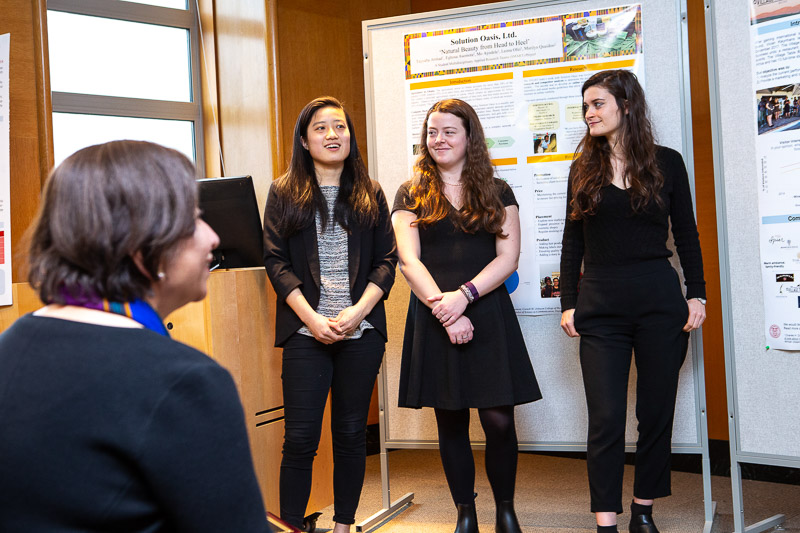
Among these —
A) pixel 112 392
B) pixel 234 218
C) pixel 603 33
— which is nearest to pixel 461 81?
pixel 603 33

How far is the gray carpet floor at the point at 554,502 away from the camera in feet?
10.1

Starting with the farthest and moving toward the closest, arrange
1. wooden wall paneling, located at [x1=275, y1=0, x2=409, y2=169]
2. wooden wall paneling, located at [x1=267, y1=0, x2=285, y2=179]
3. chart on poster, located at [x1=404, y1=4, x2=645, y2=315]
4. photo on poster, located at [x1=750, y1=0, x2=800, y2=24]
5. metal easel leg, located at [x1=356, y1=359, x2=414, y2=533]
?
wooden wall paneling, located at [x1=275, y1=0, x2=409, y2=169], wooden wall paneling, located at [x1=267, y1=0, x2=285, y2=179], metal easel leg, located at [x1=356, y1=359, x2=414, y2=533], chart on poster, located at [x1=404, y1=4, x2=645, y2=315], photo on poster, located at [x1=750, y1=0, x2=800, y2=24]

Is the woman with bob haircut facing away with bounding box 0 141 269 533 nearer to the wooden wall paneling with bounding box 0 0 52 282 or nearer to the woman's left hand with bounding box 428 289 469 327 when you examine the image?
the woman's left hand with bounding box 428 289 469 327

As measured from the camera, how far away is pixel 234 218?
308 cm

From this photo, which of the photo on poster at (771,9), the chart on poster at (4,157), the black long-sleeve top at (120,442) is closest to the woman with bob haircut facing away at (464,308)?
the photo on poster at (771,9)

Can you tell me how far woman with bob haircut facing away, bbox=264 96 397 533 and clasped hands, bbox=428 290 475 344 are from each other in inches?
8.9

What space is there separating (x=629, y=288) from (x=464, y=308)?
56 cm

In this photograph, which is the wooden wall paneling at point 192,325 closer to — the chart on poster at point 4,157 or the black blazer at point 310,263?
the black blazer at point 310,263

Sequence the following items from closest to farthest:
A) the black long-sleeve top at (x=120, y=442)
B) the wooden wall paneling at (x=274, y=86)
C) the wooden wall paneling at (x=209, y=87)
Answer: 1. the black long-sleeve top at (x=120, y=442)
2. the wooden wall paneling at (x=274, y=86)
3. the wooden wall paneling at (x=209, y=87)

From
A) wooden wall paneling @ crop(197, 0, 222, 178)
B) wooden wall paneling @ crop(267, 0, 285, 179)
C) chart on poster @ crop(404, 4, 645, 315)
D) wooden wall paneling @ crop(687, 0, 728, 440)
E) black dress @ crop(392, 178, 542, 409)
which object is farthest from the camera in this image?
wooden wall paneling @ crop(197, 0, 222, 178)

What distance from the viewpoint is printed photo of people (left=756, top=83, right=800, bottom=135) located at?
2641 mm

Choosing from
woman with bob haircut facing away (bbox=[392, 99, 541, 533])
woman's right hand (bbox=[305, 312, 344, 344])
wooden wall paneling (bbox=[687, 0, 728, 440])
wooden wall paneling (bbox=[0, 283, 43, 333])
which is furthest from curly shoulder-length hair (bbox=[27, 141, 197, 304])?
wooden wall paneling (bbox=[687, 0, 728, 440])

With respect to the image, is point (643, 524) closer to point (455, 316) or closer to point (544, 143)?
point (455, 316)

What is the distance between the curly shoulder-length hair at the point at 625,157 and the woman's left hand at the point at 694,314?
0.36 meters
